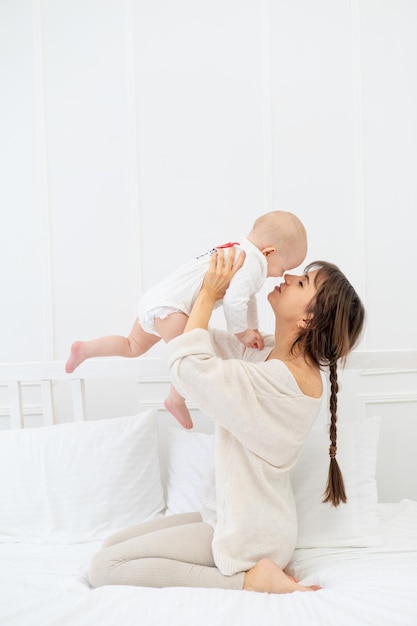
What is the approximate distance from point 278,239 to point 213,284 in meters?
0.22

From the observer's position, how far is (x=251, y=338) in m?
1.69

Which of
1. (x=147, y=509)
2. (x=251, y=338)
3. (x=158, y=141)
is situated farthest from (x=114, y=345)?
(x=158, y=141)

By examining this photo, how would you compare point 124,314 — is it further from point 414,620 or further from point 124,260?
point 414,620

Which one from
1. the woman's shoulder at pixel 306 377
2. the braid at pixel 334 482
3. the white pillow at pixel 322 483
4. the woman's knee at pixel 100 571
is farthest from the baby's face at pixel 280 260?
the woman's knee at pixel 100 571

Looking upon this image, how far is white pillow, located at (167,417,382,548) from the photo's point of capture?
5.50 ft

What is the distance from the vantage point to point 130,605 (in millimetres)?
1209

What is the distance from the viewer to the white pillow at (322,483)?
1.68 meters

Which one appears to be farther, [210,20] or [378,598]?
[210,20]

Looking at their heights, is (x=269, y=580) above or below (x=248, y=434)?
below

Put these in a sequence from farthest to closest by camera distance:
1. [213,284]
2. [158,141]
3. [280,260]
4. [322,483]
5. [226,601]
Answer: [158,141] < [322,483] < [280,260] < [213,284] < [226,601]

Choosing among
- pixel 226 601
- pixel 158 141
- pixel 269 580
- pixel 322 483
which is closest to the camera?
pixel 226 601

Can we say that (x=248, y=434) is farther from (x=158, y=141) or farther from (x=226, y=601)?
(x=158, y=141)

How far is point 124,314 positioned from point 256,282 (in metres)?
1.13

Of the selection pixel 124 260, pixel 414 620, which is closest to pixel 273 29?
pixel 124 260
